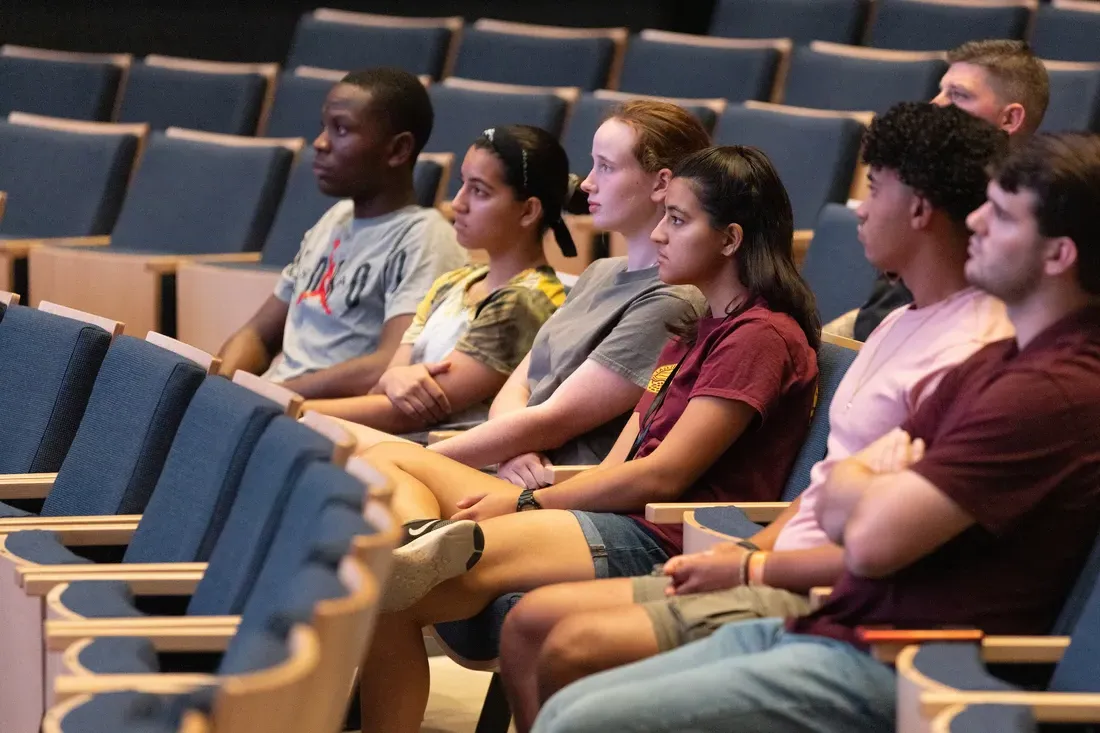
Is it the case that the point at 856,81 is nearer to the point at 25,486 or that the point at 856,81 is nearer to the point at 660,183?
the point at 660,183

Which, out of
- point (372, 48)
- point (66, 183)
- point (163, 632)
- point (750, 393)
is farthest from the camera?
point (372, 48)

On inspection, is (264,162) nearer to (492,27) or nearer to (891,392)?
(492,27)

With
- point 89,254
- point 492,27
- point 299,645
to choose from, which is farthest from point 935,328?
point 492,27

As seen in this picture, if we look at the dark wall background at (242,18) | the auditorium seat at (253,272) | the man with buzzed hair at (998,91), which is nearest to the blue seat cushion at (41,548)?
the man with buzzed hair at (998,91)

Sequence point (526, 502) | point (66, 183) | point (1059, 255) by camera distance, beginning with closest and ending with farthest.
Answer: point (1059, 255) < point (526, 502) < point (66, 183)

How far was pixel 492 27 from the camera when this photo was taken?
14.6ft

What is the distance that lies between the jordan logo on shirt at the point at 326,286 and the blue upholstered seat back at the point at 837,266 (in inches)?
32.0

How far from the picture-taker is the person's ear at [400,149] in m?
2.84

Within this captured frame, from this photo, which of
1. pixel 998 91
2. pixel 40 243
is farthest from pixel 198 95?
pixel 998 91

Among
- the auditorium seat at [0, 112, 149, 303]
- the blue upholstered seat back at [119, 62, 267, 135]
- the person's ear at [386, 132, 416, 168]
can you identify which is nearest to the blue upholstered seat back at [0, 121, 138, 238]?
the auditorium seat at [0, 112, 149, 303]

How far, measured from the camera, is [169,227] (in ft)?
12.3

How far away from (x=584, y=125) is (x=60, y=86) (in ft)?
5.39

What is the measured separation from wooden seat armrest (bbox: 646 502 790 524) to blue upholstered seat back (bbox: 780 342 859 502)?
0.04 metres

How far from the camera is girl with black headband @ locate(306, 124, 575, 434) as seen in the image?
2379 mm
